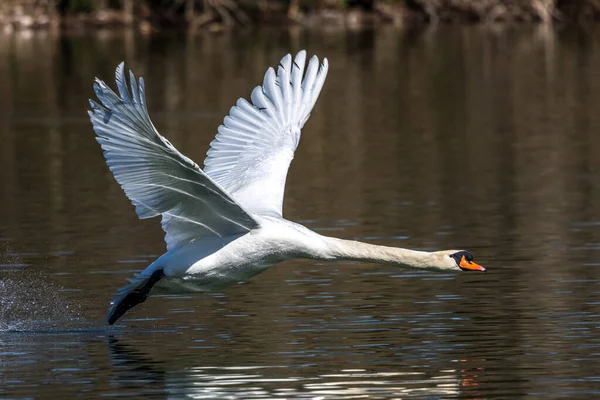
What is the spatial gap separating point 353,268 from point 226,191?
13.1 ft

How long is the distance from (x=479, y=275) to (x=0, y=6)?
54.2 m

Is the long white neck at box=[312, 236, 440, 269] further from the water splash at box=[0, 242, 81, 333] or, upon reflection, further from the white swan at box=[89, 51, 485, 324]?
the water splash at box=[0, 242, 81, 333]

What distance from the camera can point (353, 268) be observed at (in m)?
14.3

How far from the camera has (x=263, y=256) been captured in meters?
11.1

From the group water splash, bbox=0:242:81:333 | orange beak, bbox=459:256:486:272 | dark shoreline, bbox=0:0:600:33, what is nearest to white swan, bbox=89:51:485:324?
orange beak, bbox=459:256:486:272

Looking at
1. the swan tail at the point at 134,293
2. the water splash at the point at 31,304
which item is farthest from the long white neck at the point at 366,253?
the water splash at the point at 31,304

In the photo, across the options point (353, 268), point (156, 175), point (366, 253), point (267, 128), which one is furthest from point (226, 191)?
point (353, 268)

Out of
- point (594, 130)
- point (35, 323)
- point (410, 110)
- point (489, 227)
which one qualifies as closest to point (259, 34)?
point (410, 110)

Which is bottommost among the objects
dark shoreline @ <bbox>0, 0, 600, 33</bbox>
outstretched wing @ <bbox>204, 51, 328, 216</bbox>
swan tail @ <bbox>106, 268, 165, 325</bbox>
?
dark shoreline @ <bbox>0, 0, 600, 33</bbox>

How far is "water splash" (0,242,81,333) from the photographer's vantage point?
1224 cm

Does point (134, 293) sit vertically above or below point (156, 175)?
below

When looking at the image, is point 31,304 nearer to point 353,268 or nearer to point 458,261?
point 353,268

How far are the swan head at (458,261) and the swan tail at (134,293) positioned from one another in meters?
2.22

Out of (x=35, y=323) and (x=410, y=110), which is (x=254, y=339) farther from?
(x=410, y=110)
